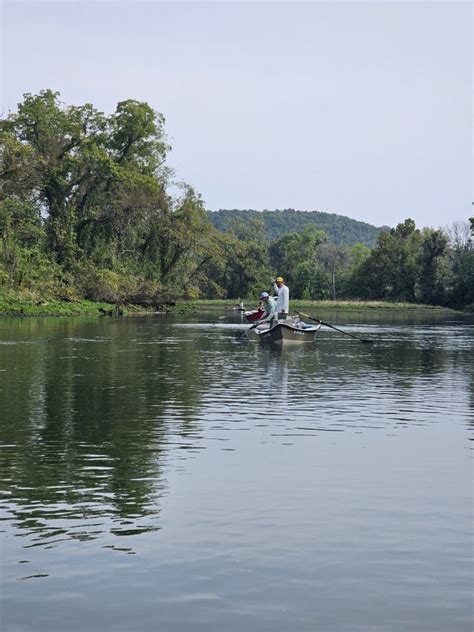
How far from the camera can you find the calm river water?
7.31 m

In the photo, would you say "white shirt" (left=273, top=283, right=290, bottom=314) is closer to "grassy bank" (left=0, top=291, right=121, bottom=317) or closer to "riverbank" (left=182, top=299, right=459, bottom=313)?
"grassy bank" (left=0, top=291, right=121, bottom=317)

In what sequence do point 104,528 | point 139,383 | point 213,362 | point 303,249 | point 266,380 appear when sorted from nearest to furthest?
1. point 104,528
2. point 139,383
3. point 266,380
4. point 213,362
5. point 303,249

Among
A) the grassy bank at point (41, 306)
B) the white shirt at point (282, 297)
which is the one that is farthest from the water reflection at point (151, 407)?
the grassy bank at point (41, 306)

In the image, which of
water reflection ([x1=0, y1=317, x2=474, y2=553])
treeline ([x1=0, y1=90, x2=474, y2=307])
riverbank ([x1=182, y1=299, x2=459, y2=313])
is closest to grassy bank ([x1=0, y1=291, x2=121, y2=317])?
treeline ([x1=0, y1=90, x2=474, y2=307])

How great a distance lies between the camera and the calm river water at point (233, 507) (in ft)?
24.0

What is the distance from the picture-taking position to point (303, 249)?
6299 inches

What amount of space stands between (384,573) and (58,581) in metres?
2.92

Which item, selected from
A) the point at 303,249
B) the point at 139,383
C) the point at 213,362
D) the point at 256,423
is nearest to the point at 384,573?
the point at 256,423

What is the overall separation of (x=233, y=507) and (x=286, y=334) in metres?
28.6

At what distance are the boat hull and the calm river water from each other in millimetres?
15429

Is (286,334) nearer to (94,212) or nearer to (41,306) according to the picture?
(41,306)

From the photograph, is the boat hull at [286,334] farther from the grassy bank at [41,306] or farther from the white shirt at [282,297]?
the grassy bank at [41,306]

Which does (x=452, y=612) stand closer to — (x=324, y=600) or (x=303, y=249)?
(x=324, y=600)

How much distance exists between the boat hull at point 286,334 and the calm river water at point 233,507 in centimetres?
1543
